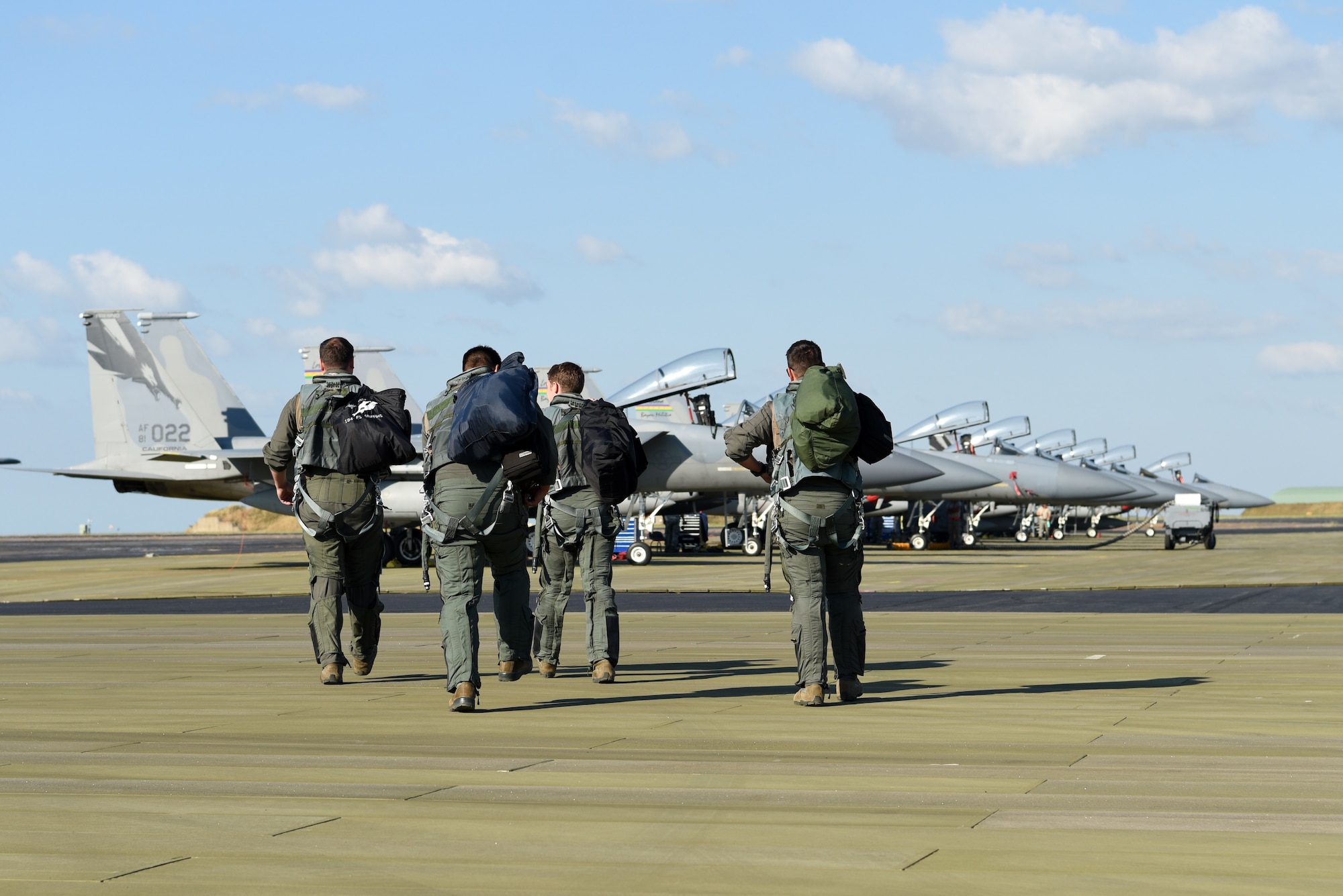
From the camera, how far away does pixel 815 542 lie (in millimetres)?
7508

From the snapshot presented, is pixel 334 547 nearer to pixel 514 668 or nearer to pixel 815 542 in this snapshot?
pixel 514 668

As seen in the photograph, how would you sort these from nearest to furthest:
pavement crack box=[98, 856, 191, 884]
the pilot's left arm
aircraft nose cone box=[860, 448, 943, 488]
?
pavement crack box=[98, 856, 191, 884], the pilot's left arm, aircraft nose cone box=[860, 448, 943, 488]

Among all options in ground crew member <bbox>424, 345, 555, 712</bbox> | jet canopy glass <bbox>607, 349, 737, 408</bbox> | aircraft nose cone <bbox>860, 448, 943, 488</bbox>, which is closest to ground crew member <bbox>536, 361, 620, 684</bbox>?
ground crew member <bbox>424, 345, 555, 712</bbox>

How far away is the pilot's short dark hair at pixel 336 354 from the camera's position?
8641 millimetres

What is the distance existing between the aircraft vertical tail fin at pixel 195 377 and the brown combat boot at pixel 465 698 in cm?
2783

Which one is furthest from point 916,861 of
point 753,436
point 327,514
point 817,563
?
point 327,514

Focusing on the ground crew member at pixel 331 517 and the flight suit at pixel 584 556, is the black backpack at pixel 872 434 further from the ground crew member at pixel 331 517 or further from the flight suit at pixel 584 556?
the ground crew member at pixel 331 517

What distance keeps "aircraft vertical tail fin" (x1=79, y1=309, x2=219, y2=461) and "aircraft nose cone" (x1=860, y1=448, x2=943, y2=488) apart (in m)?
15.2

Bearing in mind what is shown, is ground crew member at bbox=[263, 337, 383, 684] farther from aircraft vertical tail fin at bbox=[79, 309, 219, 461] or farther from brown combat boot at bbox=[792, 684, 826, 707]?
aircraft vertical tail fin at bbox=[79, 309, 219, 461]

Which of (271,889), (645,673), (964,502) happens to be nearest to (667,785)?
(271,889)

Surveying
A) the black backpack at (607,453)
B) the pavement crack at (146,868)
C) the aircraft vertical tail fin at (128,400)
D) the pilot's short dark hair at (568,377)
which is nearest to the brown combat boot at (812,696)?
the black backpack at (607,453)

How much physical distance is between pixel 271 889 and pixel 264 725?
3238mm

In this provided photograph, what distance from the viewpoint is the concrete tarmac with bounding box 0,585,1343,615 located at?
15.3m

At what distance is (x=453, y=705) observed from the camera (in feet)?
23.7
